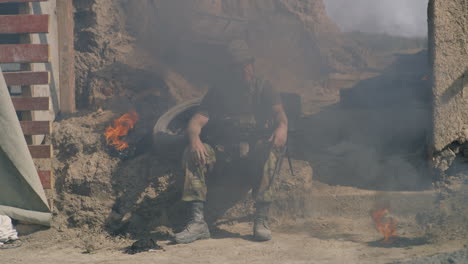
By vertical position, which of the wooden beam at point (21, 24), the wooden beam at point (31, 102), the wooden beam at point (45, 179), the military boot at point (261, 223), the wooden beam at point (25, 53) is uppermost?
the wooden beam at point (21, 24)

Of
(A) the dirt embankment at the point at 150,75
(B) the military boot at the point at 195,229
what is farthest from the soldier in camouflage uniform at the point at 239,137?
(A) the dirt embankment at the point at 150,75

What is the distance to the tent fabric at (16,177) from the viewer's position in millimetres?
5004

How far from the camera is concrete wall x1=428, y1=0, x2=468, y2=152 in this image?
4.94 m

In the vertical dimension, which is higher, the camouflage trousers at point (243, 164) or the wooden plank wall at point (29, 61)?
the wooden plank wall at point (29, 61)

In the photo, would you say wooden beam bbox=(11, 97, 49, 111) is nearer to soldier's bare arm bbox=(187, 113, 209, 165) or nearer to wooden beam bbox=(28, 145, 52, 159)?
wooden beam bbox=(28, 145, 52, 159)

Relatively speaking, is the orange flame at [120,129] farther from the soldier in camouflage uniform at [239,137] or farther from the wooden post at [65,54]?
the soldier in camouflage uniform at [239,137]

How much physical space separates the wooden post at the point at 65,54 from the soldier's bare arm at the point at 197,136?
2538 mm

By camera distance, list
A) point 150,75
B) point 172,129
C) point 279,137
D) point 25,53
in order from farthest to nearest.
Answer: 1. point 150,75
2. point 172,129
3. point 25,53
4. point 279,137

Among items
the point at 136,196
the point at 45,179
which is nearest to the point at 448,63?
the point at 136,196

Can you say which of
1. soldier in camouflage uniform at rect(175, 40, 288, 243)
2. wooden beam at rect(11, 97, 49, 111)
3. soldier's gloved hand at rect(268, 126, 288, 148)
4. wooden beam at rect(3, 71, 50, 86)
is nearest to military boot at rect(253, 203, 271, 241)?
soldier in camouflage uniform at rect(175, 40, 288, 243)

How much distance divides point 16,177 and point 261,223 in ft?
8.64

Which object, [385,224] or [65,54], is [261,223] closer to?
[385,224]

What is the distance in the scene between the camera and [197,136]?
5.24 metres

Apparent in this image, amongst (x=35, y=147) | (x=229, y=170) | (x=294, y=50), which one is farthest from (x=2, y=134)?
(x=294, y=50)
